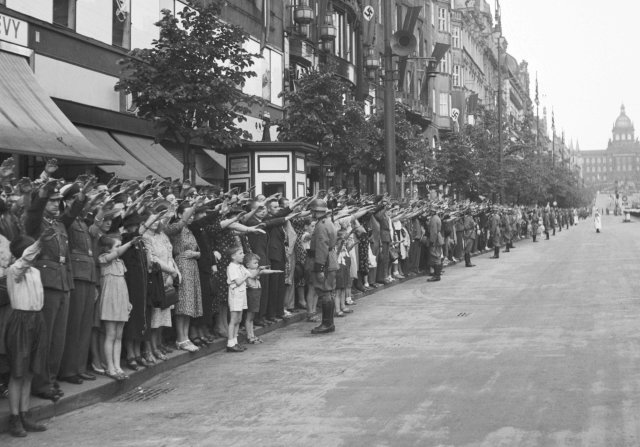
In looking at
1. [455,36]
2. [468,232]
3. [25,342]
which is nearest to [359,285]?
[468,232]

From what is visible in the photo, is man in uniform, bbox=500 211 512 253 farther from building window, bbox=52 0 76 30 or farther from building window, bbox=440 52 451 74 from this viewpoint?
building window, bbox=440 52 451 74

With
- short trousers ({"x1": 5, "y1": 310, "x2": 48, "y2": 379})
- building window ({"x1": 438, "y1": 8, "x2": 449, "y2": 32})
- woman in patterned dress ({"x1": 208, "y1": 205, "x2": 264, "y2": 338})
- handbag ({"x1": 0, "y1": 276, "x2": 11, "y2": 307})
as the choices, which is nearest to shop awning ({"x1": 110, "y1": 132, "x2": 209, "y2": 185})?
woman in patterned dress ({"x1": 208, "y1": 205, "x2": 264, "y2": 338})

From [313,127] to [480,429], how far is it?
710 inches

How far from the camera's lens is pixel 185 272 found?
10.4 metres

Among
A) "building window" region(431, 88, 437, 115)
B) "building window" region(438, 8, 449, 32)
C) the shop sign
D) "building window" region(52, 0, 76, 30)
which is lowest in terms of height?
the shop sign

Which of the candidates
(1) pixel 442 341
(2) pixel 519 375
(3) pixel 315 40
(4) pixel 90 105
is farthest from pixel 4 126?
(3) pixel 315 40

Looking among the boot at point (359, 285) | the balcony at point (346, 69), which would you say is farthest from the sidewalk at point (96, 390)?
the balcony at point (346, 69)

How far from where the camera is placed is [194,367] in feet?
32.5

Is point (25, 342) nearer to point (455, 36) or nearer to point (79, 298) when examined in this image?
point (79, 298)

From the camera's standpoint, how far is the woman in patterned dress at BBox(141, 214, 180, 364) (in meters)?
9.48

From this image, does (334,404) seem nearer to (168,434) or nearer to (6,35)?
(168,434)

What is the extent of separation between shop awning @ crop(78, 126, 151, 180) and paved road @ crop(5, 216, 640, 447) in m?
6.30

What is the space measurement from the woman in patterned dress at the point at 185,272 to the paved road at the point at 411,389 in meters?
0.52

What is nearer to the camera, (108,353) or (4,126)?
(108,353)
